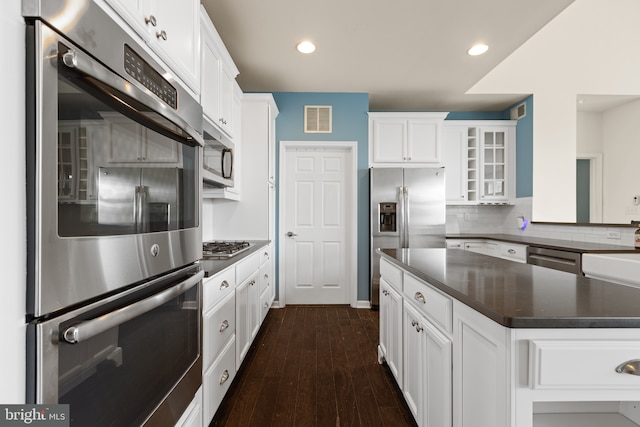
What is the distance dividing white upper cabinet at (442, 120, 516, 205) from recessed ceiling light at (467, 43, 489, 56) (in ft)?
4.40

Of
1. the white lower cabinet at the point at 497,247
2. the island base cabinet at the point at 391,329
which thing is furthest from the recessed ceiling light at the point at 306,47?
the white lower cabinet at the point at 497,247

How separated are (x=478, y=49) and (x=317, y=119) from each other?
1.86 m

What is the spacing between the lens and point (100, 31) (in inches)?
29.0

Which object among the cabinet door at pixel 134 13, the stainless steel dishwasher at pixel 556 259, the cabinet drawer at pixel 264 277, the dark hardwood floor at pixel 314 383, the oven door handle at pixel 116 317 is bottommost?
the dark hardwood floor at pixel 314 383

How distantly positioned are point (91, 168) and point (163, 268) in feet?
1.31

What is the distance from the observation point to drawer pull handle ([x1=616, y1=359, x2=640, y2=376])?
79 cm

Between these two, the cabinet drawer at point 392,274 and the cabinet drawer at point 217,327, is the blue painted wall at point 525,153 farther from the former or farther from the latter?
the cabinet drawer at point 217,327

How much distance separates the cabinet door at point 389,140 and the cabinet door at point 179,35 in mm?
2881

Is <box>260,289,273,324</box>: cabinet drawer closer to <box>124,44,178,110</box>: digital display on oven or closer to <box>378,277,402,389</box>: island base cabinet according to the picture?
<box>378,277,402,389</box>: island base cabinet

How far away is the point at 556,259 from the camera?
9.92ft

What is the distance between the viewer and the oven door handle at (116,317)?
636 mm

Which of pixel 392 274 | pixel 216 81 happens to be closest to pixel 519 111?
pixel 392 274

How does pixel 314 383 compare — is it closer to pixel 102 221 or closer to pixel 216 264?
pixel 216 264

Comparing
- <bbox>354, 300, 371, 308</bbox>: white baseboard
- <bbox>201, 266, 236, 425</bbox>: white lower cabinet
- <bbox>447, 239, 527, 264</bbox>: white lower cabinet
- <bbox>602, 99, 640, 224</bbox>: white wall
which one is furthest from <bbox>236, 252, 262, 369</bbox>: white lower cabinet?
<bbox>602, 99, 640, 224</bbox>: white wall
